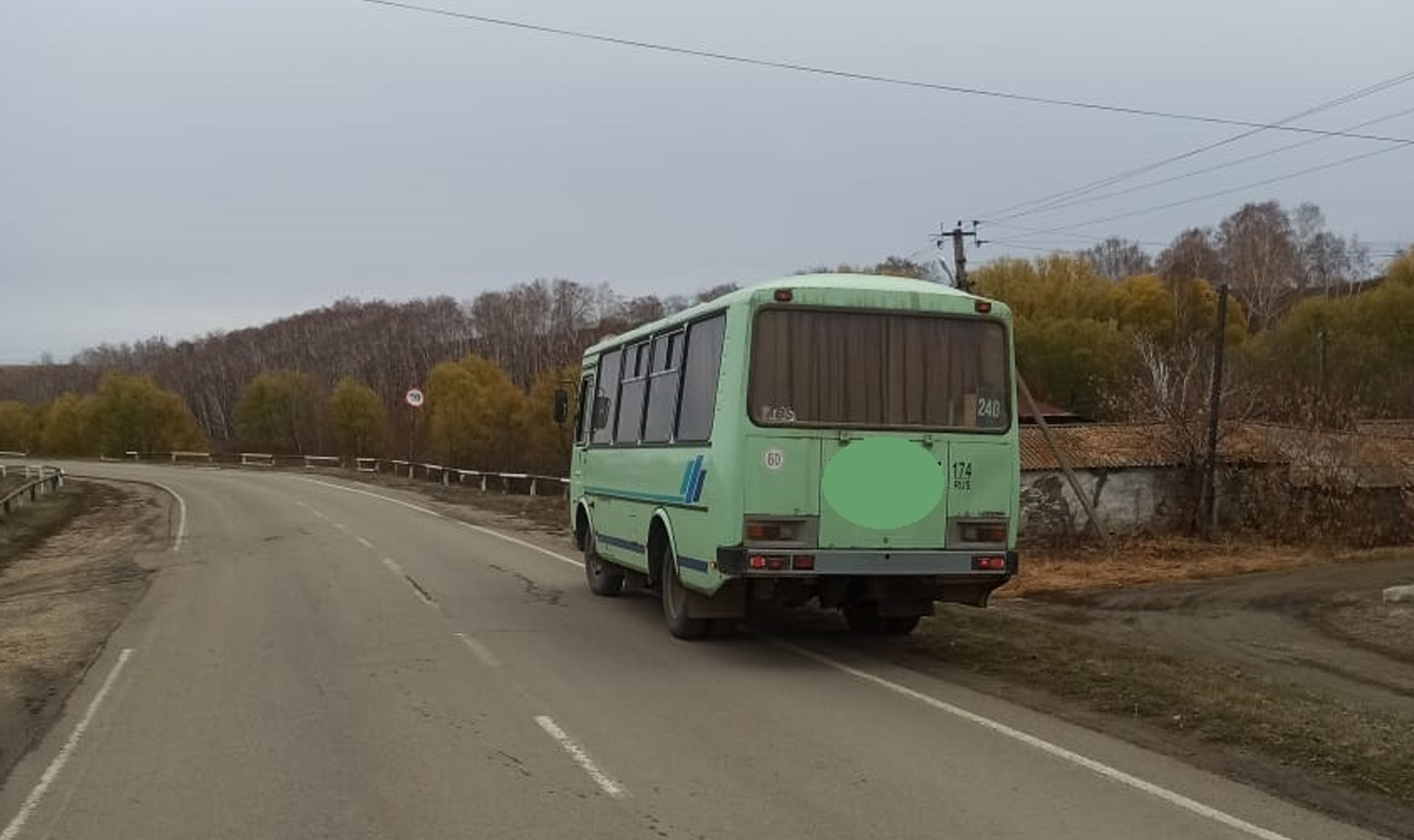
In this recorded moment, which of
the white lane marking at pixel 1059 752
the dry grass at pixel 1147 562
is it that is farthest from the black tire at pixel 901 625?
the dry grass at pixel 1147 562

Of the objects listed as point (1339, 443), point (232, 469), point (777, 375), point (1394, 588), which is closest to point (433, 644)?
point (777, 375)

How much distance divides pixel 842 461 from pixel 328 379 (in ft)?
481

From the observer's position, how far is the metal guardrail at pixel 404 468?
136ft

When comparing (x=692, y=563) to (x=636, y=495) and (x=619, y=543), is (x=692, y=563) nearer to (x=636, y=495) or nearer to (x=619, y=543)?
(x=636, y=495)

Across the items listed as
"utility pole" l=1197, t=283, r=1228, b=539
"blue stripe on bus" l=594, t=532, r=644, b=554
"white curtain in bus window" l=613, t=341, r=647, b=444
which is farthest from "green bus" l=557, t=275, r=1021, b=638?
"utility pole" l=1197, t=283, r=1228, b=539

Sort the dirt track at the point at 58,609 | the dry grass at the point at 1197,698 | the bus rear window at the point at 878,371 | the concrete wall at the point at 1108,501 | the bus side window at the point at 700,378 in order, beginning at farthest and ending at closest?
1. the concrete wall at the point at 1108,501
2. the bus side window at the point at 700,378
3. the bus rear window at the point at 878,371
4. the dirt track at the point at 58,609
5. the dry grass at the point at 1197,698

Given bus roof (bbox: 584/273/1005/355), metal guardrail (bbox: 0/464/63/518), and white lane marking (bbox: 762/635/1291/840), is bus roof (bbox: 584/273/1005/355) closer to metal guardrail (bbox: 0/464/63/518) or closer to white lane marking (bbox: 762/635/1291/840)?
white lane marking (bbox: 762/635/1291/840)

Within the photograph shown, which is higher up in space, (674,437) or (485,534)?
(674,437)

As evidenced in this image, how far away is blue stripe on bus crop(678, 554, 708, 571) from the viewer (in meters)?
10.6

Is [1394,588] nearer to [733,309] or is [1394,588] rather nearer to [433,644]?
[733,309]

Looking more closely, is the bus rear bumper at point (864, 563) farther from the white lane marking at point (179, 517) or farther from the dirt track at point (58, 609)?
the white lane marking at point (179, 517)

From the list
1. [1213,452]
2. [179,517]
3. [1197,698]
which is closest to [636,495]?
[1197,698]

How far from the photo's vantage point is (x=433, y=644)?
1158 centimetres

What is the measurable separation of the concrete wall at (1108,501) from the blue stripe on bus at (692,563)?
53.3 feet
